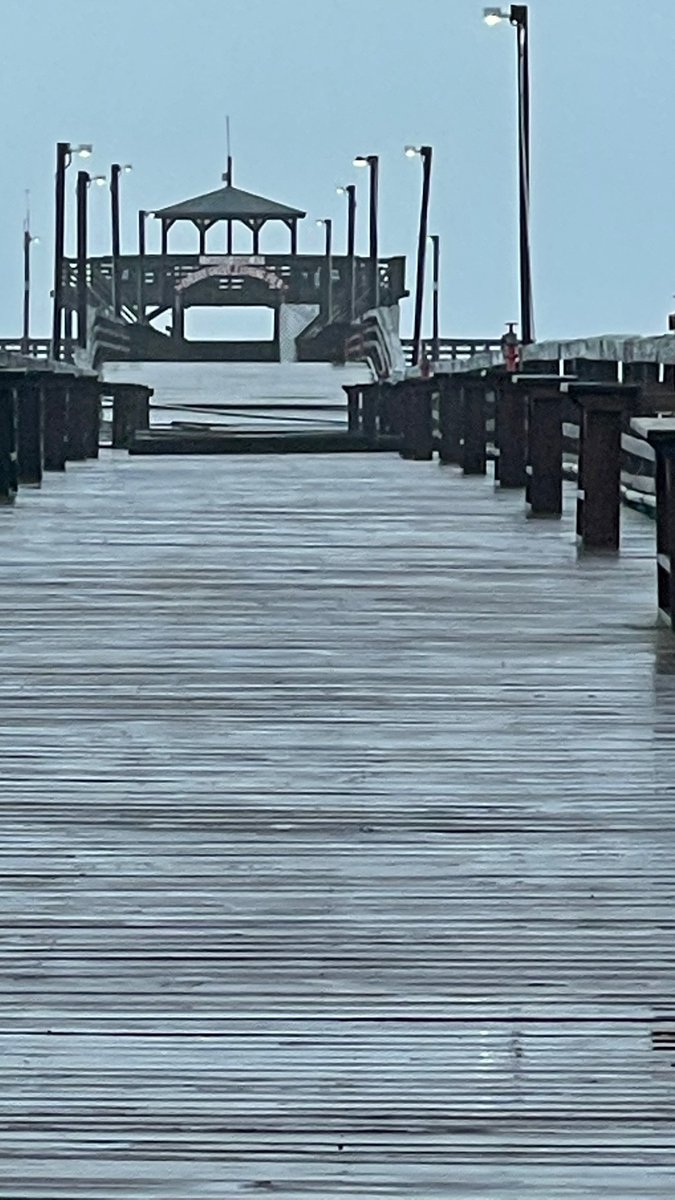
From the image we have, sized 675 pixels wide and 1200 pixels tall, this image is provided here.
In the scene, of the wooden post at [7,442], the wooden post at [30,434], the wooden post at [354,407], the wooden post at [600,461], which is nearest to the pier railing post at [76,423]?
the wooden post at [30,434]

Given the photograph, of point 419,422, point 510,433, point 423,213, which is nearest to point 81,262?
point 423,213

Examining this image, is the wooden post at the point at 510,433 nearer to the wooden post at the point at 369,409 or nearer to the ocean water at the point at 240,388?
the wooden post at the point at 369,409

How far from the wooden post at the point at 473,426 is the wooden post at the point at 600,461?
571cm

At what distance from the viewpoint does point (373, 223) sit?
67.0 m

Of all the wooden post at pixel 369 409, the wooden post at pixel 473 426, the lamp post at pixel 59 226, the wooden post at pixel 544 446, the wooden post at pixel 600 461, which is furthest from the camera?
the lamp post at pixel 59 226

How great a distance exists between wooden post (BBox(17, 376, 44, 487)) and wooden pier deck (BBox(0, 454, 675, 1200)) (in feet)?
22.3

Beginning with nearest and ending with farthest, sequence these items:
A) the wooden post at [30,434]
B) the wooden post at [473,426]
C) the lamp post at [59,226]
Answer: the wooden post at [30,434], the wooden post at [473,426], the lamp post at [59,226]

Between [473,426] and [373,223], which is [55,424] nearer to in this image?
[473,426]

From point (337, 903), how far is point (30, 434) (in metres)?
11.8

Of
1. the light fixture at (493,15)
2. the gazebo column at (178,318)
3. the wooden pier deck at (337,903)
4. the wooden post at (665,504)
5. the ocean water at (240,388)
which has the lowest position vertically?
the wooden pier deck at (337,903)

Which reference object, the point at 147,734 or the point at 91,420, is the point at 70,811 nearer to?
the point at 147,734

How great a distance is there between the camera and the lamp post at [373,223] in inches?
2522

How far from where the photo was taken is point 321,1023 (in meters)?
3.10

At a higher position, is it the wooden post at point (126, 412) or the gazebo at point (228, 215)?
the gazebo at point (228, 215)
